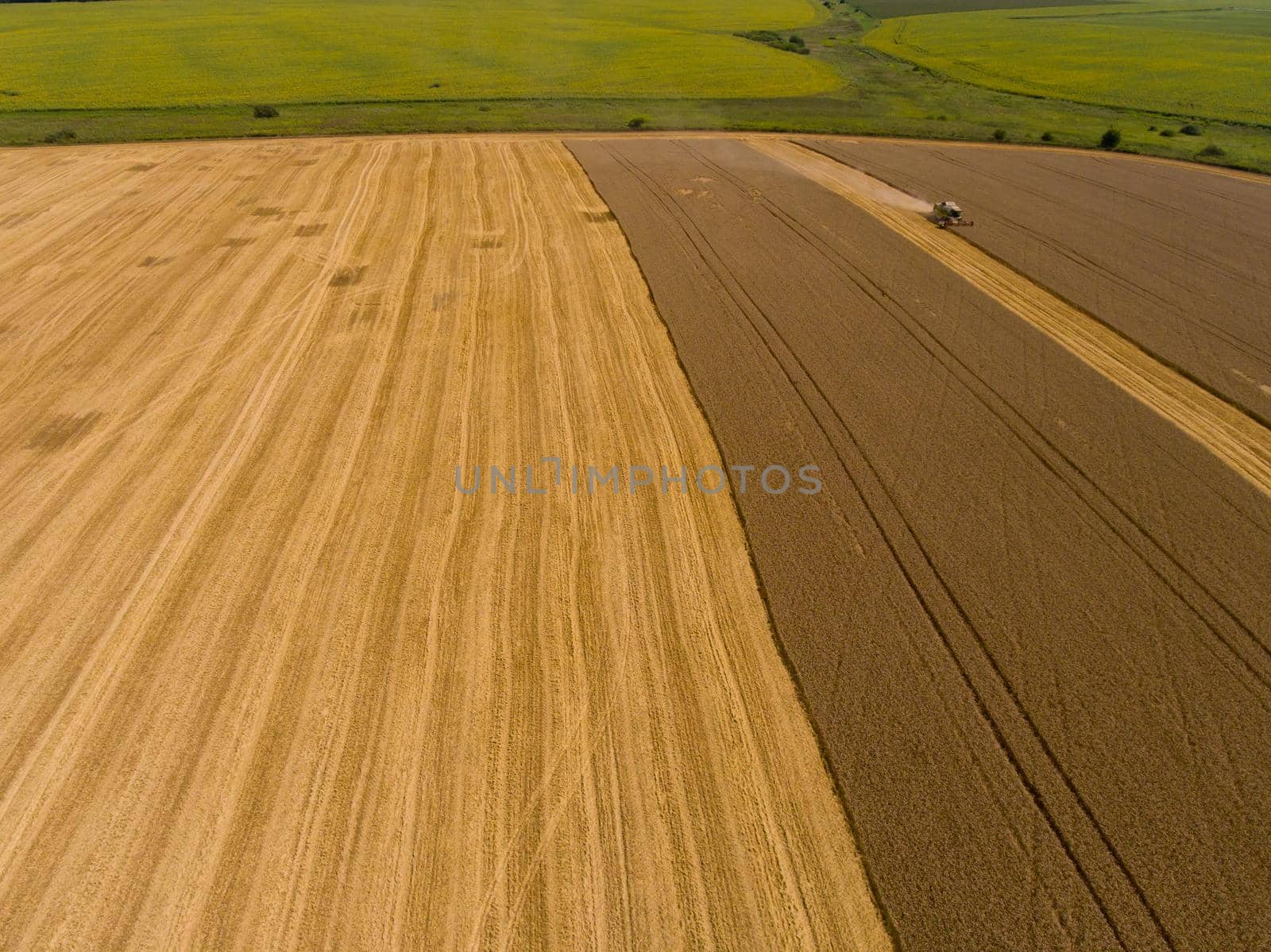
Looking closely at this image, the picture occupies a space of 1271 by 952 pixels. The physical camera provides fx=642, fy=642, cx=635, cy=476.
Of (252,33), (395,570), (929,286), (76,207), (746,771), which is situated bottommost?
(746,771)

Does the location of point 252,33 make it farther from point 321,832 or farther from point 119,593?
point 321,832

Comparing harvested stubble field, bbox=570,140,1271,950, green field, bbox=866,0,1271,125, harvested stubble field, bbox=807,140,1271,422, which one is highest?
green field, bbox=866,0,1271,125

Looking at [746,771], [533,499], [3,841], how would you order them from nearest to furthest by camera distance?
[3,841]
[746,771]
[533,499]

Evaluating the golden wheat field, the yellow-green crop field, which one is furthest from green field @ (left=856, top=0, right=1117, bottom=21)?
the golden wheat field

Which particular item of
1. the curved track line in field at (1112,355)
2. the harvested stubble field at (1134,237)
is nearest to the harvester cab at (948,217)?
the curved track line in field at (1112,355)

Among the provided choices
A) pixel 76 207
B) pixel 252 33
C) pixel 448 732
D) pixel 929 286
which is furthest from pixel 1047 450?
pixel 252 33

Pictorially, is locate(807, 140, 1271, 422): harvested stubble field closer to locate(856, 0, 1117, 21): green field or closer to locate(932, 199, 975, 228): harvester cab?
locate(932, 199, 975, 228): harvester cab
